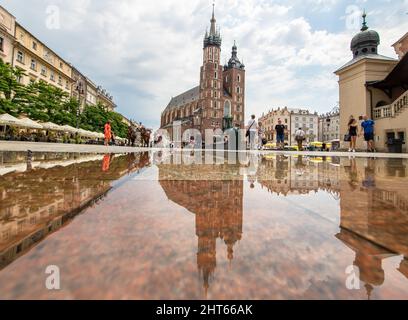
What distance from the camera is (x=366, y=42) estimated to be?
66.9ft

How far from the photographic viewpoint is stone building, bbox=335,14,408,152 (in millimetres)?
15641

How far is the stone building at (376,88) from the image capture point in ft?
51.3

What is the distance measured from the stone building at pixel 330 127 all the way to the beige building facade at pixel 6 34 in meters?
70.9

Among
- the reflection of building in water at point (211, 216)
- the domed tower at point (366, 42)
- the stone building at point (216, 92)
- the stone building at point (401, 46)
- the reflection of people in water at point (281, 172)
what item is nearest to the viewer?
the reflection of building in water at point (211, 216)

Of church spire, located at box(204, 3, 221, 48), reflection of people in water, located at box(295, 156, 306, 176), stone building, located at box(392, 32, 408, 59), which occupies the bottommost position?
reflection of people in water, located at box(295, 156, 306, 176)

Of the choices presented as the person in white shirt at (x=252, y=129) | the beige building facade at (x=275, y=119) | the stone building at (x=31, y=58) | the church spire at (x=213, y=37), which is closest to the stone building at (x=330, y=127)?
the beige building facade at (x=275, y=119)

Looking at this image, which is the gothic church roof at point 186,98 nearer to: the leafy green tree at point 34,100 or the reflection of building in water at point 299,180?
the leafy green tree at point 34,100

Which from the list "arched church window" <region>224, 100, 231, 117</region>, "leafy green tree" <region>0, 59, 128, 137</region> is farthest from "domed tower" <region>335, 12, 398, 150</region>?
"arched church window" <region>224, 100, 231, 117</region>

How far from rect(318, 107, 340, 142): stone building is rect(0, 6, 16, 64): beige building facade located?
232 ft

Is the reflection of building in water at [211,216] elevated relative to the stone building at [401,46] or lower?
lower

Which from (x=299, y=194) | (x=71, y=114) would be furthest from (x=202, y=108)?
(x=299, y=194)

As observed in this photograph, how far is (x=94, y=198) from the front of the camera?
132 centimetres

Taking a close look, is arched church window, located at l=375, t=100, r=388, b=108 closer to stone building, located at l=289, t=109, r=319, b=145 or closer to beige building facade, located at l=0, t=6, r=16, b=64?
beige building facade, located at l=0, t=6, r=16, b=64

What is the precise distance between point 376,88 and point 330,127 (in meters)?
62.4
